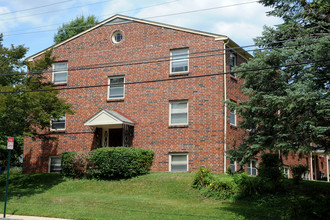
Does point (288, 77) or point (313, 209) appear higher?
point (288, 77)

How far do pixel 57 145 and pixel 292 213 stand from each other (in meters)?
16.6

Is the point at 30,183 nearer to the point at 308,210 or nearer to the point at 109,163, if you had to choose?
the point at 109,163

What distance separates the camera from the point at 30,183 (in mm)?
20969

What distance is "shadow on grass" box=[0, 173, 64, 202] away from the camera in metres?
18.8

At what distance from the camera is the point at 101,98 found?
23.6 m

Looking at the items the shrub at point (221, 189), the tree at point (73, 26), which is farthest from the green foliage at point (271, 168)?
the tree at point (73, 26)

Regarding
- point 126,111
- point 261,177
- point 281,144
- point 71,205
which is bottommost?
point 71,205

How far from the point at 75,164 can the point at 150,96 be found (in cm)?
584

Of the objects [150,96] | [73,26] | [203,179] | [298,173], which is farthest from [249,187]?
[73,26]

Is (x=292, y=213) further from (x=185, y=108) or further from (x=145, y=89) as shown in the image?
(x=145, y=89)

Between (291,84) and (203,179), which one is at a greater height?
(291,84)

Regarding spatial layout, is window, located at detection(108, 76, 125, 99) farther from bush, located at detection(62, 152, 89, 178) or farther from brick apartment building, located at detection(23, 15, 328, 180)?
bush, located at detection(62, 152, 89, 178)

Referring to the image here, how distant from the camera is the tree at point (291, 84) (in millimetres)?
11969

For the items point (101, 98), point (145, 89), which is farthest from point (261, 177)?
point (101, 98)
